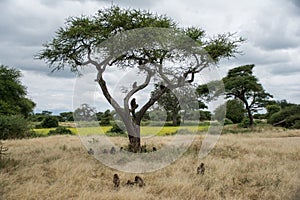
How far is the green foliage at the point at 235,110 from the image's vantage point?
3159 centimetres

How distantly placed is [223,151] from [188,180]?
5012 millimetres

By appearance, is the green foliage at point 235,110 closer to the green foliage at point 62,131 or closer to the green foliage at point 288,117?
the green foliage at point 288,117

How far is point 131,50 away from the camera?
1147 centimetres

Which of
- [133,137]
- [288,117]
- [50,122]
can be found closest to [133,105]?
[133,137]

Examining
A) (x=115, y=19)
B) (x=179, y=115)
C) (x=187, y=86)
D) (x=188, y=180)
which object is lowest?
(x=188, y=180)

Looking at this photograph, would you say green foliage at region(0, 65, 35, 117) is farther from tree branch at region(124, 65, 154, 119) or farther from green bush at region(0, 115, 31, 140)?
tree branch at region(124, 65, 154, 119)

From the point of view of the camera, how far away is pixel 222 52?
1250cm

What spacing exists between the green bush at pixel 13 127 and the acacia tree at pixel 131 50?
1146cm

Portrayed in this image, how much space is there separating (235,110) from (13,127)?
70.0ft

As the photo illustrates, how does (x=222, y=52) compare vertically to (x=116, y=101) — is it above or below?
above

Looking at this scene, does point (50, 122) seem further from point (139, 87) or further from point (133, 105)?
point (139, 87)

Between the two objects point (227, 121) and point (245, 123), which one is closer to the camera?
point (245, 123)

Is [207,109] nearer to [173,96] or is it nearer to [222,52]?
[173,96]

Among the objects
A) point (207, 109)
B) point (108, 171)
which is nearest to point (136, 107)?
point (108, 171)
